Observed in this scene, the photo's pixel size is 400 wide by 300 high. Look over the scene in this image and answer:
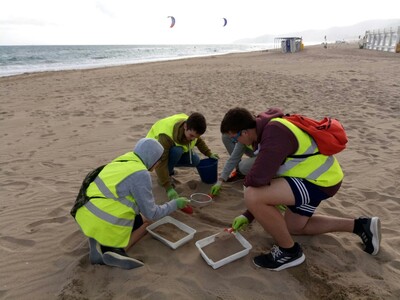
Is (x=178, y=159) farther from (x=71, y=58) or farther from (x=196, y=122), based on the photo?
(x=71, y=58)

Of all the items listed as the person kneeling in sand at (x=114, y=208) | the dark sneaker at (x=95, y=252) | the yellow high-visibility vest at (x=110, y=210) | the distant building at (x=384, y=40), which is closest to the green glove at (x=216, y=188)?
the person kneeling in sand at (x=114, y=208)

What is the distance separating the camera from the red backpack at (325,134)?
7.18 feet

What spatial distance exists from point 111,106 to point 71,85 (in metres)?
4.57

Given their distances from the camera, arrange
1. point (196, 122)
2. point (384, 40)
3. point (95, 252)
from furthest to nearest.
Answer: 1. point (384, 40)
2. point (196, 122)
3. point (95, 252)

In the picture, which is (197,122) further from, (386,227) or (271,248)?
(386,227)

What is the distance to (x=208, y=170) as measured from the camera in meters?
3.50

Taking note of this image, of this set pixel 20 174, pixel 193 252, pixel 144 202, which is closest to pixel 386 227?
pixel 193 252

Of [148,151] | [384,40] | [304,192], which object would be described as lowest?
[384,40]

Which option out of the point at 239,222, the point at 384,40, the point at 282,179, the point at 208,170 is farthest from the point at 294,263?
the point at 384,40

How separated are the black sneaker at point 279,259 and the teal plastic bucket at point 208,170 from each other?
52.9 inches

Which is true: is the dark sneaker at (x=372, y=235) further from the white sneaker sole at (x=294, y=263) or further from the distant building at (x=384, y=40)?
the distant building at (x=384, y=40)

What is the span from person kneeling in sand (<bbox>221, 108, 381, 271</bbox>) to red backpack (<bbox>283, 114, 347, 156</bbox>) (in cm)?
5

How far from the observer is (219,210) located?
3107 mm

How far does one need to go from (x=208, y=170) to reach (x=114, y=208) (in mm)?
1447
